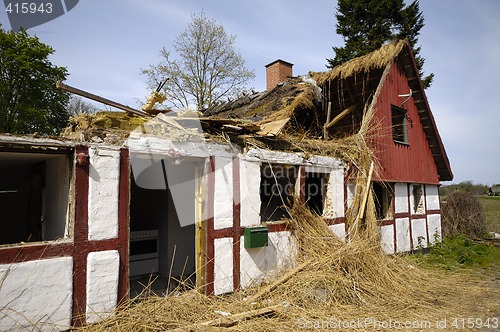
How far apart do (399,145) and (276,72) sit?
5705mm

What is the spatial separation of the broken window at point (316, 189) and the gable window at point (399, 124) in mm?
3751

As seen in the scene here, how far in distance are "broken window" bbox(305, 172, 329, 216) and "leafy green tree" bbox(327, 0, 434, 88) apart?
15337 millimetres

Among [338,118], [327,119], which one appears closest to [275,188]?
[327,119]

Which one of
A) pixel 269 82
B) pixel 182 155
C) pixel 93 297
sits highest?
pixel 269 82

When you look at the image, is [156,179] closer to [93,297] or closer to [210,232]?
[210,232]

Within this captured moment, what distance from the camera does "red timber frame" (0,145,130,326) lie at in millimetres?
4023

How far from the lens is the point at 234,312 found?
16.8ft

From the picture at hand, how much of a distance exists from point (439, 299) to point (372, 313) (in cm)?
202

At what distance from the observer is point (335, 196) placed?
26.7 ft

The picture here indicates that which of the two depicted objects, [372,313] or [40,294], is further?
[372,313]

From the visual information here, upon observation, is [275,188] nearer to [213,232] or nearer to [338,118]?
[338,118]

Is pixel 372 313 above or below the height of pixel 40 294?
below

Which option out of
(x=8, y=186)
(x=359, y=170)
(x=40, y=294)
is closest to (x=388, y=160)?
(x=359, y=170)

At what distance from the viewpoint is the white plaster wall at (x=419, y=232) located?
36.7ft
